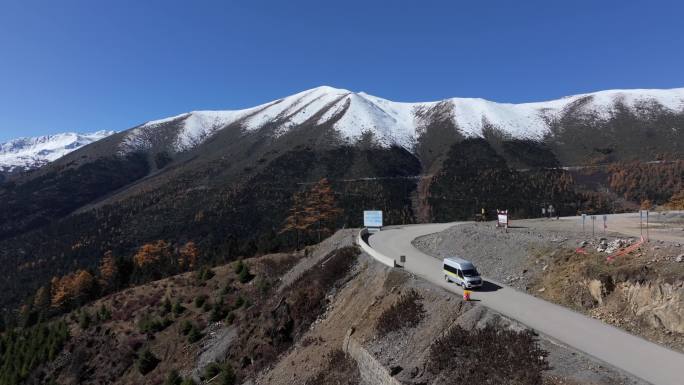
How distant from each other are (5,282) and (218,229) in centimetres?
6892

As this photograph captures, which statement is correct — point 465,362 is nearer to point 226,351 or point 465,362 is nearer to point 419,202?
point 226,351

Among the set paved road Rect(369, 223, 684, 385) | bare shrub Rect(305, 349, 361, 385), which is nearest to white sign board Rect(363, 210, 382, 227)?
paved road Rect(369, 223, 684, 385)

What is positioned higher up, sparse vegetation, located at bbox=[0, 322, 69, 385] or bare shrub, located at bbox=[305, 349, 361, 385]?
bare shrub, located at bbox=[305, 349, 361, 385]

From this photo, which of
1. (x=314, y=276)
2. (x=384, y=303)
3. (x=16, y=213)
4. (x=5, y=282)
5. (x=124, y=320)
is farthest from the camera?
(x=16, y=213)

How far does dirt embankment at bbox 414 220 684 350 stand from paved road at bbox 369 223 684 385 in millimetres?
776

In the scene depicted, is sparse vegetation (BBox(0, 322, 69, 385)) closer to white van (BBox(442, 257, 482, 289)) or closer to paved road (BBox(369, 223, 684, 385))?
paved road (BBox(369, 223, 684, 385))

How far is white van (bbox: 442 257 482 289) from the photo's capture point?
22.2 meters

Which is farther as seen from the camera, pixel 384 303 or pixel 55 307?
pixel 55 307

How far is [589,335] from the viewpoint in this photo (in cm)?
1631

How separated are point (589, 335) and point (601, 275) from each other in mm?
4089

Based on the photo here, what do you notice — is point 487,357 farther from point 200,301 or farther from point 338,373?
point 200,301

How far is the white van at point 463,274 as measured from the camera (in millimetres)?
22219

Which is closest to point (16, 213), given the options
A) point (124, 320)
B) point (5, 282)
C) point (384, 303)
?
point (5, 282)

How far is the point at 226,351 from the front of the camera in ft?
97.1
